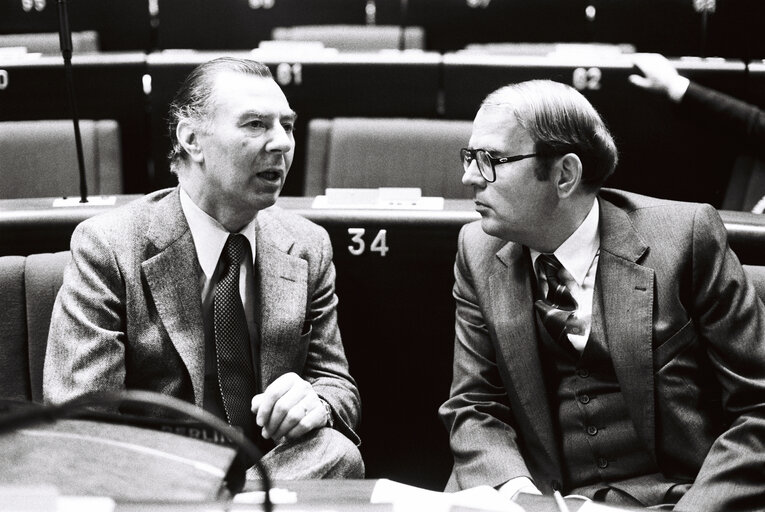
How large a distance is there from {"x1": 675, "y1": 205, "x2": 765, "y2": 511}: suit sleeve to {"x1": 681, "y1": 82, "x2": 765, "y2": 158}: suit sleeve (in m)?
0.98

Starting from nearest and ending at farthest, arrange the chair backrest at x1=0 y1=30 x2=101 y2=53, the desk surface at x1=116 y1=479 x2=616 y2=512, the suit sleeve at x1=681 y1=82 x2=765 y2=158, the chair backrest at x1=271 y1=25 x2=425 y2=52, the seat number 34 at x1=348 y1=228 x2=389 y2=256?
the desk surface at x1=116 y1=479 x2=616 y2=512
the seat number 34 at x1=348 y1=228 x2=389 y2=256
the suit sleeve at x1=681 y1=82 x2=765 y2=158
the chair backrest at x1=0 y1=30 x2=101 y2=53
the chair backrest at x1=271 y1=25 x2=425 y2=52

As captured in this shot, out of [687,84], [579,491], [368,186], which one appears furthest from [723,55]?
[579,491]

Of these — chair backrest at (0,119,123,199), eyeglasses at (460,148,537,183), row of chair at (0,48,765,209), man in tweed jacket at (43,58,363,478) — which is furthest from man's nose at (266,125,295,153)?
chair backrest at (0,119,123,199)

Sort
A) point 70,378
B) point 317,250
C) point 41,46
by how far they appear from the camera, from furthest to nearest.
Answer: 1. point 41,46
2. point 317,250
3. point 70,378

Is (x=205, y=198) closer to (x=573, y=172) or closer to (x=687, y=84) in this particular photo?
(x=573, y=172)

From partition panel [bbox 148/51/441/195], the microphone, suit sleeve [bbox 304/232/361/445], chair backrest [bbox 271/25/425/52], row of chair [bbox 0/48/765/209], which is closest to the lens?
the microphone

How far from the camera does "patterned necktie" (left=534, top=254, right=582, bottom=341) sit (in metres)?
1.43

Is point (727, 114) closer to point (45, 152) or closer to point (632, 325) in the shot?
point (632, 325)

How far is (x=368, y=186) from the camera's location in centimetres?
273

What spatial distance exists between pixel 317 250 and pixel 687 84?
53.6 inches

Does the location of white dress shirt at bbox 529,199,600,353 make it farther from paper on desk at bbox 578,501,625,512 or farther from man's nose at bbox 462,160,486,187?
paper on desk at bbox 578,501,625,512

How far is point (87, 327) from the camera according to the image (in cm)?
139

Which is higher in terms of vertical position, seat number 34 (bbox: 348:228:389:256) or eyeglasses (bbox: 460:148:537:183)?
eyeglasses (bbox: 460:148:537:183)

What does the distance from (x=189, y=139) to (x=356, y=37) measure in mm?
2961
